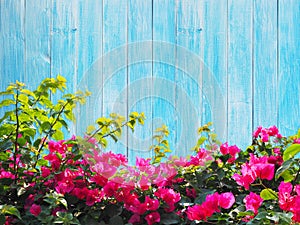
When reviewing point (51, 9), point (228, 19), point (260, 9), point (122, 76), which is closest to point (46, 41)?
point (51, 9)

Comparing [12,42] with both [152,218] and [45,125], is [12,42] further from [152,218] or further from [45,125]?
[152,218]

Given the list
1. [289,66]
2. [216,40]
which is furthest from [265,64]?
[216,40]

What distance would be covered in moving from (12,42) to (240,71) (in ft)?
2.91

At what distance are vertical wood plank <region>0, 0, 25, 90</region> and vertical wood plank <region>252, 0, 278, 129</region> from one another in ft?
2.95

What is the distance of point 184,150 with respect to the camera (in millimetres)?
1400

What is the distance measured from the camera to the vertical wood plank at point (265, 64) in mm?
2121

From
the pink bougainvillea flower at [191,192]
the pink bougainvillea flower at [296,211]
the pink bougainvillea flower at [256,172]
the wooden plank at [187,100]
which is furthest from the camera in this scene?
the wooden plank at [187,100]

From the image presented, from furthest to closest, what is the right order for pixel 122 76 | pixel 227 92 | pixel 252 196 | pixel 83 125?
pixel 227 92, pixel 122 76, pixel 83 125, pixel 252 196

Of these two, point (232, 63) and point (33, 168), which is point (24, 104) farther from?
point (232, 63)

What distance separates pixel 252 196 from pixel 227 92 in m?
1.05

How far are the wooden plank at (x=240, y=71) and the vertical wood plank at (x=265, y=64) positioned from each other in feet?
0.08

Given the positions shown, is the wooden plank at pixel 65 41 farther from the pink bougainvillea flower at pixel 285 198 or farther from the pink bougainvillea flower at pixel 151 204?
the pink bougainvillea flower at pixel 285 198

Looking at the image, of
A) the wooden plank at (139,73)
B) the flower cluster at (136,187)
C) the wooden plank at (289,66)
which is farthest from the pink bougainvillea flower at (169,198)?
the wooden plank at (289,66)

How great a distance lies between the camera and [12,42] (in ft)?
7.07
